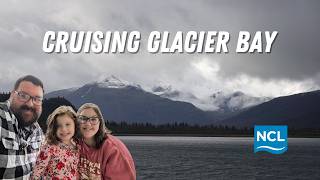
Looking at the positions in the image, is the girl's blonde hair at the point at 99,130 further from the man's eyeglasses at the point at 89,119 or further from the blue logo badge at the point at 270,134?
the blue logo badge at the point at 270,134

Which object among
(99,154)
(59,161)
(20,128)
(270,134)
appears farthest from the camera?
Result: (270,134)

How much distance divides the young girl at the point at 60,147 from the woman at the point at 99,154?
0.50 ft

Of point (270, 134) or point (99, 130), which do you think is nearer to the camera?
point (99, 130)

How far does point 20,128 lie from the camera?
550cm

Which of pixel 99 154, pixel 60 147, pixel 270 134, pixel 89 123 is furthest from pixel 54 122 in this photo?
pixel 270 134

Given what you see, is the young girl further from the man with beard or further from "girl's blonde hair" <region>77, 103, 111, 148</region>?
the man with beard

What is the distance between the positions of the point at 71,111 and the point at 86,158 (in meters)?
0.76

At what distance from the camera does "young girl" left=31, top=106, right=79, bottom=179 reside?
636 centimetres

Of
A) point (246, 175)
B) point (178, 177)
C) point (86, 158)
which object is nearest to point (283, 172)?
point (246, 175)

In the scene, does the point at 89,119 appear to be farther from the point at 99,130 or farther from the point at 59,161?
the point at 59,161

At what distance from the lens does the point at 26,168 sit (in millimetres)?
5582

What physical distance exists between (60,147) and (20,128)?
1049 millimetres

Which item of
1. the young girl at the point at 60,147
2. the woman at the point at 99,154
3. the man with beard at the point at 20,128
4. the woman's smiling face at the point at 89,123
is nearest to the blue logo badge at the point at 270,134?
the woman at the point at 99,154

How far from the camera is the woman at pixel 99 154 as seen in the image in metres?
6.41
